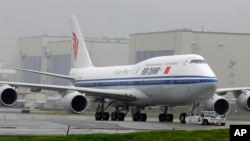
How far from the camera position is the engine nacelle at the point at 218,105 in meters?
61.1

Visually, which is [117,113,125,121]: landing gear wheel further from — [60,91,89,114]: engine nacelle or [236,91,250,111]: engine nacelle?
[236,91,250,111]: engine nacelle

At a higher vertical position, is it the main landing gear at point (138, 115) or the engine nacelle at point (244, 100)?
the engine nacelle at point (244, 100)

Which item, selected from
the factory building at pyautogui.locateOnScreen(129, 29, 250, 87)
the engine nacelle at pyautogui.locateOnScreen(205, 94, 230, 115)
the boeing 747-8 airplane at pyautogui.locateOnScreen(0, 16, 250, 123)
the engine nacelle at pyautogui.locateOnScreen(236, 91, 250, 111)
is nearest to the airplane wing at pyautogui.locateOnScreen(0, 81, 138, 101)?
the boeing 747-8 airplane at pyautogui.locateOnScreen(0, 16, 250, 123)

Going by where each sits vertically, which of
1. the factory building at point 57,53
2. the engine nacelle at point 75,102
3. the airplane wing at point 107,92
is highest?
the factory building at point 57,53

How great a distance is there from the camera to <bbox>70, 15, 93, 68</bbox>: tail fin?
74.2 m

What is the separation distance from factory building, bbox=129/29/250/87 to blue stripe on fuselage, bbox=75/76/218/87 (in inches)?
2030

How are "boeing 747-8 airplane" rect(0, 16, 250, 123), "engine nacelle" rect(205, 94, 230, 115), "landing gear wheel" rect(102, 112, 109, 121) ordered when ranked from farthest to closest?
"landing gear wheel" rect(102, 112, 109, 121) → "engine nacelle" rect(205, 94, 230, 115) → "boeing 747-8 airplane" rect(0, 16, 250, 123)

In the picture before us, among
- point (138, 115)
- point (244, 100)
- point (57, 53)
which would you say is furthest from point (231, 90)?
point (57, 53)

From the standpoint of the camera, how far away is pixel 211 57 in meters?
123

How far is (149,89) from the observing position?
59875 millimetres

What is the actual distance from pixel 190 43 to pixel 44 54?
4619 cm

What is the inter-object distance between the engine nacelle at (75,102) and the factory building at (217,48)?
60.8m

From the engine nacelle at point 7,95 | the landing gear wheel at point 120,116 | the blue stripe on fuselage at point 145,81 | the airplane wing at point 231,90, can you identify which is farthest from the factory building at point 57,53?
the engine nacelle at point 7,95

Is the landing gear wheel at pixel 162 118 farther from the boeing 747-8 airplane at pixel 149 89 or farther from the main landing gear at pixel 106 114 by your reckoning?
the main landing gear at pixel 106 114
